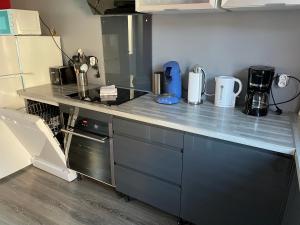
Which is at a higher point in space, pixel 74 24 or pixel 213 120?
pixel 74 24

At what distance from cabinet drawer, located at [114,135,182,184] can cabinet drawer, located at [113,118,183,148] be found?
48mm

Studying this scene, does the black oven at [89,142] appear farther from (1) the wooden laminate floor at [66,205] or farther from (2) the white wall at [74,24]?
(2) the white wall at [74,24]

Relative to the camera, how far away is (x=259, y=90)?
156 centimetres

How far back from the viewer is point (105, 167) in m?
1.99

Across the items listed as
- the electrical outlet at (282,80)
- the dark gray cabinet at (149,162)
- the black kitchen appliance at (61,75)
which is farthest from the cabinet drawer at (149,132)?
the black kitchen appliance at (61,75)

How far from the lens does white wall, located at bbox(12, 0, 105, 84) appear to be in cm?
236

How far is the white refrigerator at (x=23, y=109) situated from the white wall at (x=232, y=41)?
46.1 inches

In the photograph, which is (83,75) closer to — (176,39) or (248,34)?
(176,39)

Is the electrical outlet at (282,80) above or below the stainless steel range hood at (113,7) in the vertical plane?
below

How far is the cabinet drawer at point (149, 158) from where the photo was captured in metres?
1.60

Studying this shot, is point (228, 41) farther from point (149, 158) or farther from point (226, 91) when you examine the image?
point (149, 158)

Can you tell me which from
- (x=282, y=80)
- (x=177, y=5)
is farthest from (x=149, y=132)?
(x=282, y=80)

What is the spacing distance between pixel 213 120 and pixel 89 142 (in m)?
1.03

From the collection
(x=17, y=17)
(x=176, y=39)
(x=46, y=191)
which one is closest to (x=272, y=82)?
(x=176, y=39)
